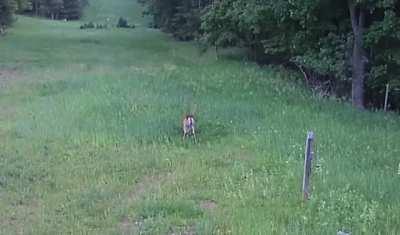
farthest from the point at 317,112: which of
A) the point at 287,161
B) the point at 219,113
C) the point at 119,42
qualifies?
the point at 119,42

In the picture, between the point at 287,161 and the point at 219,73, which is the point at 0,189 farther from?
the point at 219,73

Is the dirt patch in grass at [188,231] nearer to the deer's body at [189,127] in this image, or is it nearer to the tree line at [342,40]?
the deer's body at [189,127]

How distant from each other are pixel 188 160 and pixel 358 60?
9.37m

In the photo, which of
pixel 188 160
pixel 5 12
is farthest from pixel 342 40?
pixel 5 12

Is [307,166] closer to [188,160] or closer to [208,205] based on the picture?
[208,205]

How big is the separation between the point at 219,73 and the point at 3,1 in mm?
26322

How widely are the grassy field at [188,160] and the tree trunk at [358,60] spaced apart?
1.40 meters

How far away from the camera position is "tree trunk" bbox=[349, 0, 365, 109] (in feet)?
60.7

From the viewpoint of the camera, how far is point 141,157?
35.6 feet

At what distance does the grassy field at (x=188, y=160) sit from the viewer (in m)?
7.45

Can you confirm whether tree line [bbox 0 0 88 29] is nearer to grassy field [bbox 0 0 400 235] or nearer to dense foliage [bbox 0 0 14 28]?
dense foliage [bbox 0 0 14 28]

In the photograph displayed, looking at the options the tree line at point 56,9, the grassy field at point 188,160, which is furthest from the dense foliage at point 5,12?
the tree line at point 56,9

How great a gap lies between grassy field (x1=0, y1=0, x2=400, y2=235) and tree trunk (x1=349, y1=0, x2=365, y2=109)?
1397 millimetres

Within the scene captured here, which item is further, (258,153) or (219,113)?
(219,113)
